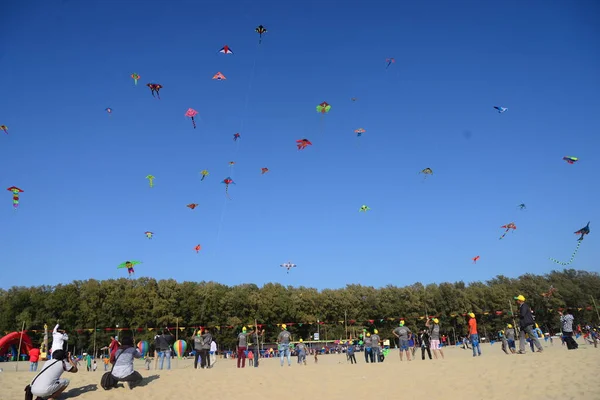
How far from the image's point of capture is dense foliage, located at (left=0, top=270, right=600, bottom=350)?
1855 inches

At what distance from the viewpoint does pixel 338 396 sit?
32.7 ft

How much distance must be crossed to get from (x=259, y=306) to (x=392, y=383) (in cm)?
4353

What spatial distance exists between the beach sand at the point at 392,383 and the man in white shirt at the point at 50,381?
1.94 feet

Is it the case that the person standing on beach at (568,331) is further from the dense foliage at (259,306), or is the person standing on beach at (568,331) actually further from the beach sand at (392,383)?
the dense foliage at (259,306)

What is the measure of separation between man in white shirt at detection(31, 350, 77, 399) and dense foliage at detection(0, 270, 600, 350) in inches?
1598

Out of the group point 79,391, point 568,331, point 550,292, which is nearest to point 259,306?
point 568,331

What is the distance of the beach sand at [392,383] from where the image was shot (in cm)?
924

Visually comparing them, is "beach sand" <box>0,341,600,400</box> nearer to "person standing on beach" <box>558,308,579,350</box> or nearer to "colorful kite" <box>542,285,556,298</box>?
Result: "person standing on beach" <box>558,308,579,350</box>

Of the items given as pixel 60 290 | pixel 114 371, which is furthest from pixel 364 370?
pixel 60 290

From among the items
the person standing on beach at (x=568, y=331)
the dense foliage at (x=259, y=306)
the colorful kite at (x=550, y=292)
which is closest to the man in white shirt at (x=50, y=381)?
the person standing on beach at (x=568, y=331)

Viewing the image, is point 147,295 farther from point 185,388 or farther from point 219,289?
point 185,388

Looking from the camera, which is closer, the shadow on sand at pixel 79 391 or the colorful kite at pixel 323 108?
the shadow on sand at pixel 79 391

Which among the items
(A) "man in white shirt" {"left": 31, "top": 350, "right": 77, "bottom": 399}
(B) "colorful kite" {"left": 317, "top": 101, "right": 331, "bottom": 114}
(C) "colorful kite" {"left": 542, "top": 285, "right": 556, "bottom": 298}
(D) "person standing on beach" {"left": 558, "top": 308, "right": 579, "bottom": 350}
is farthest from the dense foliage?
(A) "man in white shirt" {"left": 31, "top": 350, "right": 77, "bottom": 399}

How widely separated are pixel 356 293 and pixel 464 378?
50655mm
